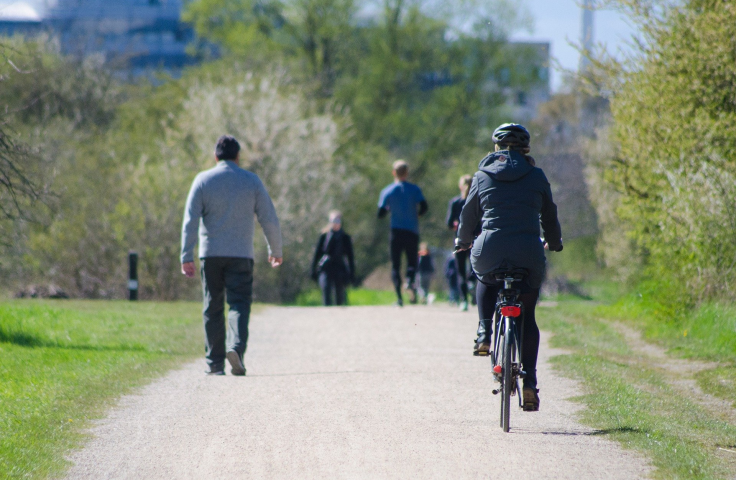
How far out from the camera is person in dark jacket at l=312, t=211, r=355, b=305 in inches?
730

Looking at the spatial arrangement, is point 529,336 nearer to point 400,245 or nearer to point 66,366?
point 66,366

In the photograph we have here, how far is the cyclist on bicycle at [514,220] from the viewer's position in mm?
6283

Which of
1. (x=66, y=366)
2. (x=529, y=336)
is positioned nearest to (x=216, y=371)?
(x=66, y=366)

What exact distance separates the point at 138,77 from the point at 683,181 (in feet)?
104

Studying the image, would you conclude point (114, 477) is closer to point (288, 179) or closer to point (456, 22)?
point (288, 179)

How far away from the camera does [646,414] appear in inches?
271

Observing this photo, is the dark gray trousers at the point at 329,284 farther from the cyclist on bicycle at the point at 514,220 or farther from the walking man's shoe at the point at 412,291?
the cyclist on bicycle at the point at 514,220

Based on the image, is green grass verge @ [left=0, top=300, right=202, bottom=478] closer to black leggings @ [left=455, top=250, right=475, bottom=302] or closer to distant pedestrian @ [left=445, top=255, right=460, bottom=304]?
black leggings @ [left=455, top=250, right=475, bottom=302]

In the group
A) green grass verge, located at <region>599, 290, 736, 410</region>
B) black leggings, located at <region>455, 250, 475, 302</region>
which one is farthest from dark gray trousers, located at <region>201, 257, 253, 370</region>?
black leggings, located at <region>455, 250, 475, 302</region>

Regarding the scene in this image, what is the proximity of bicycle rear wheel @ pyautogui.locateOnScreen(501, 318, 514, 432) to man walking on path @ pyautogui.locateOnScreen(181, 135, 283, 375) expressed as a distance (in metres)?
3.13

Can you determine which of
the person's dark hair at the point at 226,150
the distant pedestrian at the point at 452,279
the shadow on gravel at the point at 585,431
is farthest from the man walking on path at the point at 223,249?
the distant pedestrian at the point at 452,279

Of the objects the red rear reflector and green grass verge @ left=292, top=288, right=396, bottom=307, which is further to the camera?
green grass verge @ left=292, top=288, right=396, bottom=307

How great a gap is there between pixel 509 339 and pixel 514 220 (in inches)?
29.2

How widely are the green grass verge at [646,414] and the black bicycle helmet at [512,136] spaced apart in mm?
1877
